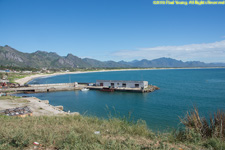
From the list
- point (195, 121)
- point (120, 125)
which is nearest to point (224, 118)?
point (195, 121)

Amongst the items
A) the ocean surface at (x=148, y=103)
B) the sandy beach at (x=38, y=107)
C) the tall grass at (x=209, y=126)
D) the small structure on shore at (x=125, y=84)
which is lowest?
the ocean surface at (x=148, y=103)

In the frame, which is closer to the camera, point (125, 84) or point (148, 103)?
point (148, 103)

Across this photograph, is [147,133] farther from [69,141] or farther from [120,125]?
[69,141]

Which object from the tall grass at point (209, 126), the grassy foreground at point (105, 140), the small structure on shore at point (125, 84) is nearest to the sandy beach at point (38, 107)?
the grassy foreground at point (105, 140)

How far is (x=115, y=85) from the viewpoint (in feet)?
148

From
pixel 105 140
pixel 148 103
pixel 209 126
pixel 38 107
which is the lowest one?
pixel 148 103

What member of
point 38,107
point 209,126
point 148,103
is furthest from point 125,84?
point 209,126

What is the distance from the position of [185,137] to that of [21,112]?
1598 cm

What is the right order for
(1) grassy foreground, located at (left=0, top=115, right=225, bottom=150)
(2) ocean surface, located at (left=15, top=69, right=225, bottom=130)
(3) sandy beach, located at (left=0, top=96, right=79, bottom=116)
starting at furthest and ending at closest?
(2) ocean surface, located at (left=15, top=69, right=225, bottom=130)
(3) sandy beach, located at (left=0, top=96, right=79, bottom=116)
(1) grassy foreground, located at (left=0, top=115, right=225, bottom=150)

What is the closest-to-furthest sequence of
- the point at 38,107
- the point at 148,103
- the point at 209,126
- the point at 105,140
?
the point at 105,140
the point at 209,126
the point at 38,107
the point at 148,103

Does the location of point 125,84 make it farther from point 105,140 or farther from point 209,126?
point 105,140

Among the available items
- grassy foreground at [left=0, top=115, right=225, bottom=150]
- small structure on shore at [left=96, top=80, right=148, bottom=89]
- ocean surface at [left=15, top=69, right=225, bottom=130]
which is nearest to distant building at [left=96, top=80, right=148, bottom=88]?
small structure on shore at [left=96, top=80, right=148, bottom=89]

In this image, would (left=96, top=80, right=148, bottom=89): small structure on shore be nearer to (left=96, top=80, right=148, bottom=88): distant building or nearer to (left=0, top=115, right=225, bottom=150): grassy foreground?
(left=96, top=80, right=148, bottom=88): distant building

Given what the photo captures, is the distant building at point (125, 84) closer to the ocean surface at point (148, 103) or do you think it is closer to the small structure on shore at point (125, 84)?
the small structure on shore at point (125, 84)
